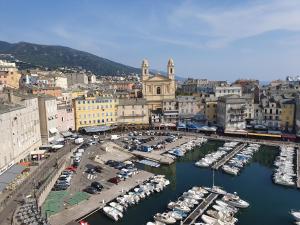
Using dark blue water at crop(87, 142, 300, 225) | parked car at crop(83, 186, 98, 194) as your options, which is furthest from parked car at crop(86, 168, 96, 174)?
dark blue water at crop(87, 142, 300, 225)

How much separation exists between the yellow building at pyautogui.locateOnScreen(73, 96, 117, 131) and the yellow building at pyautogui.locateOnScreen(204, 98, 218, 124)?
2596cm

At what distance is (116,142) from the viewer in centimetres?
7231

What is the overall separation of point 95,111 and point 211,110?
32.7 metres

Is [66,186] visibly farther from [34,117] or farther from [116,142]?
[116,142]

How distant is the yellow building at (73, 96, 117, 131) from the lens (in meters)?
79.5

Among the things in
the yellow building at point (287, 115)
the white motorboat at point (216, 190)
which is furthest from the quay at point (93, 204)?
the yellow building at point (287, 115)

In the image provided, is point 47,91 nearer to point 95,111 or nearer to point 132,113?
point 95,111

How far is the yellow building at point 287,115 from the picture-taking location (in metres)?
77.9

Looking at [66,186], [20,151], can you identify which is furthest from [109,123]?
[66,186]

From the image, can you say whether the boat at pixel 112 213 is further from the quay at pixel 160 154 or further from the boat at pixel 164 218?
the quay at pixel 160 154

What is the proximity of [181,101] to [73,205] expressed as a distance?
55772 millimetres

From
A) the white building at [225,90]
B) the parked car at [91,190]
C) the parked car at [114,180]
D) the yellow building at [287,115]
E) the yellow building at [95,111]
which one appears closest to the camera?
the parked car at [91,190]

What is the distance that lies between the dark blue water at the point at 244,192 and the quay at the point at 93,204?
1.29m

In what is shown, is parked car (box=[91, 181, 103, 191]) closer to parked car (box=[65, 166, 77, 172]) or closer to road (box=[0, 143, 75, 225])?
road (box=[0, 143, 75, 225])
